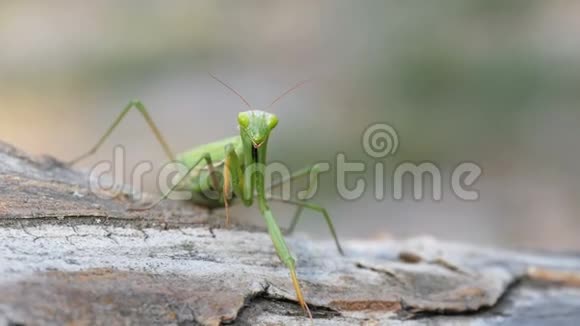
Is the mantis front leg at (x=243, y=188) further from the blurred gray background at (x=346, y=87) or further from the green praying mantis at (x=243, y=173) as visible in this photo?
the blurred gray background at (x=346, y=87)

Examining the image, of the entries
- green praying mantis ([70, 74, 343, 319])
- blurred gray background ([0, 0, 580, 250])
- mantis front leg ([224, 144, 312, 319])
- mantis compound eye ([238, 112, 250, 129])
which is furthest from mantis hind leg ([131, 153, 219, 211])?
blurred gray background ([0, 0, 580, 250])

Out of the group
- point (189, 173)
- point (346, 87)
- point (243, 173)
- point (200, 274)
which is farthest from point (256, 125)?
point (346, 87)

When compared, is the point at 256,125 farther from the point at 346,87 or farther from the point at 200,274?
the point at 346,87

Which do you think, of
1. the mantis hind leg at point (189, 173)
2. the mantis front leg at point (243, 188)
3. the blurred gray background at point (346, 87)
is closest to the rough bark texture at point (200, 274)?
the mantis hind leg at point (189, 173)

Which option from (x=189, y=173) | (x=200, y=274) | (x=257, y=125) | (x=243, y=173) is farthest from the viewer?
(x=189, y=173)

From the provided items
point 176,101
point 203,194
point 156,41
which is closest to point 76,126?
point 176,101

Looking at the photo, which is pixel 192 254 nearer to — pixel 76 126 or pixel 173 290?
pixel 173 290
